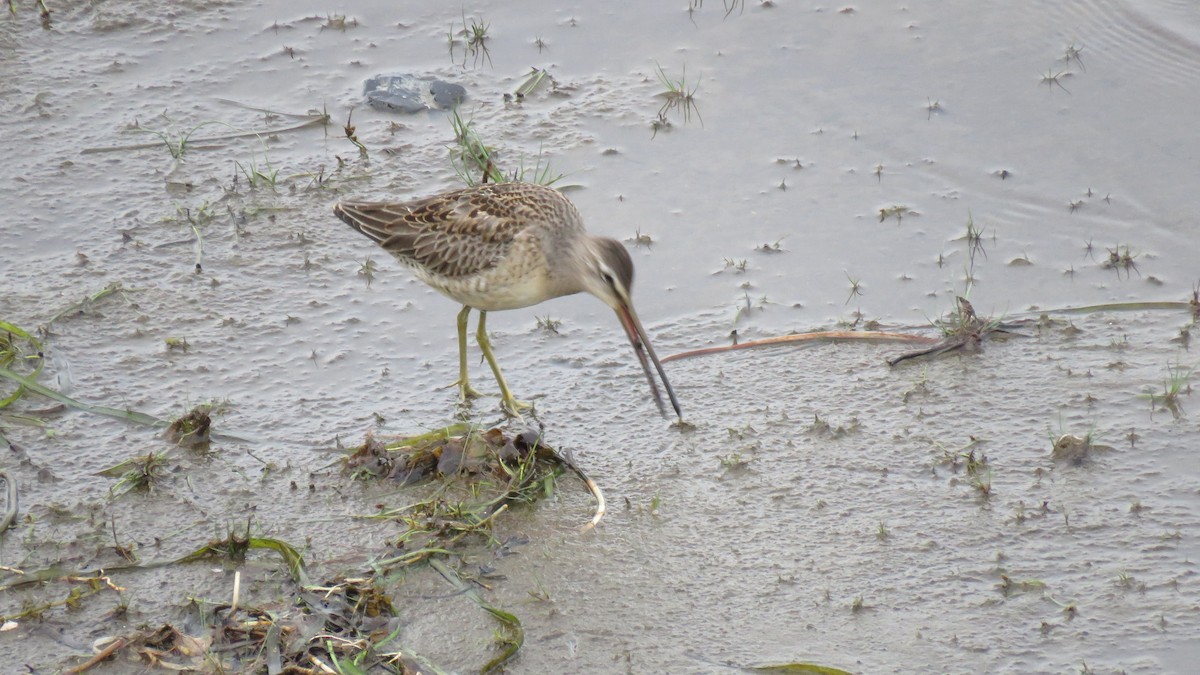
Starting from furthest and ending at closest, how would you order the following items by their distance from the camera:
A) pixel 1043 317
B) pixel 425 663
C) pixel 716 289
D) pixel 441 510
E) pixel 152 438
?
1. pixel 716 289
2. pixel 1043 317
3. pixel 152 438
4. pixel 441 510
5. pixel 425 663

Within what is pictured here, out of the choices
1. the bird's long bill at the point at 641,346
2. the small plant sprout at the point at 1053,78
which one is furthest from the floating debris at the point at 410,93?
the small plant sprout at the point at 1053,78

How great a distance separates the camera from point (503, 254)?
5.40 m

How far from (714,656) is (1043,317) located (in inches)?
99.4

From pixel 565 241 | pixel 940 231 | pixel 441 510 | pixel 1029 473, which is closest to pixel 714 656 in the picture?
pixel 441 510

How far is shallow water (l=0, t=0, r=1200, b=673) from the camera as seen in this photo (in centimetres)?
434

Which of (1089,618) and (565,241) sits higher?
(565,241)

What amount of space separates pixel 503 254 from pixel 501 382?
0.54 metres

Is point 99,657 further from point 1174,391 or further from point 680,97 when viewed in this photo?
point 680,97

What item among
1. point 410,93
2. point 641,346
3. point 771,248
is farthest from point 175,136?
point 641,346

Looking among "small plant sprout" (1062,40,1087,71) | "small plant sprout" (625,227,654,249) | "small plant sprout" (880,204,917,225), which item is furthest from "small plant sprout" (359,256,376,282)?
"small plant sprout" (1062,40,1087,71)

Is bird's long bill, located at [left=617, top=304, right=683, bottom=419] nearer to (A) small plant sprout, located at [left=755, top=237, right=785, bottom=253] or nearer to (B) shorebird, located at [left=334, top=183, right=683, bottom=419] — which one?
(B) shorebird, located at [left=334, top=183, right=683, bottom=419]

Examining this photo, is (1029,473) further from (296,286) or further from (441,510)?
(296,286)

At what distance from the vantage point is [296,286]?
6.27m

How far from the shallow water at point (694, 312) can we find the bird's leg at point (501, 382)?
103mm
